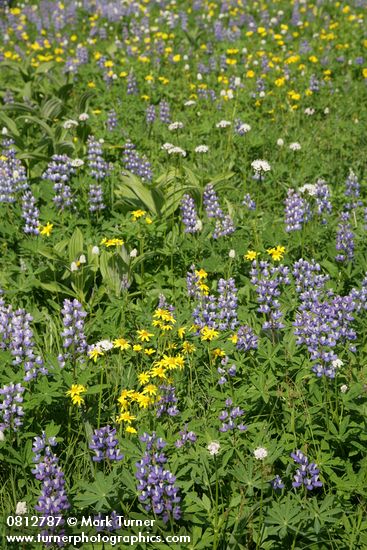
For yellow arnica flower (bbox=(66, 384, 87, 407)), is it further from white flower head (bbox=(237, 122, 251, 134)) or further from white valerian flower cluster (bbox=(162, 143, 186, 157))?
white flower head (bbox=(237, 122, 251, 134))

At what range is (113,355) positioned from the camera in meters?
3.20

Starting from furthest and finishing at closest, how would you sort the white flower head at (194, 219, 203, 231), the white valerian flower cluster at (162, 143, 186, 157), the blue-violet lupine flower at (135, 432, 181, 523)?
the white valerian flower cluster at (162, 143, 186, 157), the white flower head at (194, 219, 203, 231), the blue-violet lupine flower at (135, 432, 181, 523)

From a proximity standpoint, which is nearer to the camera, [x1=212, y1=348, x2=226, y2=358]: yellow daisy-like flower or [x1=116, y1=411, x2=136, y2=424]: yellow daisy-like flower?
[x1=116, y1=411, x2=136, y2=424]: yellow daisy-like flower

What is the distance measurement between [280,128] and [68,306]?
372 centimetres

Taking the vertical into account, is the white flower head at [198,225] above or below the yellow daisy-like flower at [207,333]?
above

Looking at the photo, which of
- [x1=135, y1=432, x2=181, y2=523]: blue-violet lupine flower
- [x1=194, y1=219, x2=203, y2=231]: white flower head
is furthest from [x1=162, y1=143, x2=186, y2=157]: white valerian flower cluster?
[x1=135, y1=432, x2=181, y2=523]: blue-violet lupine flower

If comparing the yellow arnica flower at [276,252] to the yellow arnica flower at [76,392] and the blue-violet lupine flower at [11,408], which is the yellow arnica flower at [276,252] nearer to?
the yellow arnica flower at [76,392]

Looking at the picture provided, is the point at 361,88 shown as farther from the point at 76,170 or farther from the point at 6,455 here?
the point at 6,455

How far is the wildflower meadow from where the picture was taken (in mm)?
2305

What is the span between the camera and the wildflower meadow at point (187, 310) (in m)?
2.30

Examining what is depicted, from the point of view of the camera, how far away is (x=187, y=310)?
3.38m

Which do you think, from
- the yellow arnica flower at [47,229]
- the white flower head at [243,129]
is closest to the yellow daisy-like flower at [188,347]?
the yellow arnica flower at [47,229]

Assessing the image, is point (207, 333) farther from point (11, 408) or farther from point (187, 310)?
point (11, 408)

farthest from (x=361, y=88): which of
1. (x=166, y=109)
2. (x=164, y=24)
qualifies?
(x=164, y=24)
